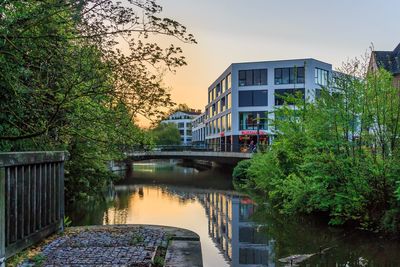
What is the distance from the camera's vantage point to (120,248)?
747 centimetres

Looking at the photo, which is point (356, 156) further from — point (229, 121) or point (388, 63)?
point (229, 121)

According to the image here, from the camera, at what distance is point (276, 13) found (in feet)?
58.4

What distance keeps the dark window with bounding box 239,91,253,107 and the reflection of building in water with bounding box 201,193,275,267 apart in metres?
33.9

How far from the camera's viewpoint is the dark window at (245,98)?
192 ft

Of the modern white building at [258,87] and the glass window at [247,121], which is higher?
the modern white building at [258,87]

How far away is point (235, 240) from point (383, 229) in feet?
15.7

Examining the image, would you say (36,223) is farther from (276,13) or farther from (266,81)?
(266,81)

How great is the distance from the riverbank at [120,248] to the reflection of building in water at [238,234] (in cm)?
399

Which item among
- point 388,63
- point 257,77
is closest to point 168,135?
point 257,77

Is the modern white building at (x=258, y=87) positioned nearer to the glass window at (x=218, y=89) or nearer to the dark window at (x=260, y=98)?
the dark window at (x=260, y=98)

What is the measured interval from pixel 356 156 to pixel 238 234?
5.09 m

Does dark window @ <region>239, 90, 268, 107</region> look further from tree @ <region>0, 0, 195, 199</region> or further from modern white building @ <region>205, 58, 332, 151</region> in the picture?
tree @ <region>0, 0, 195, 199</region>

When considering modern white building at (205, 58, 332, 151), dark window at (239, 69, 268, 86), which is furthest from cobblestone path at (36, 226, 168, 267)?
dark window at (239, 69, 268, 86)

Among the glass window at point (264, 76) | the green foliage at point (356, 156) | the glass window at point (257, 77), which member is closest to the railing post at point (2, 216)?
the green foliage at point (356, 156)
